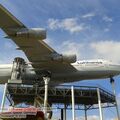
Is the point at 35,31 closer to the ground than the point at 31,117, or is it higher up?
higher up

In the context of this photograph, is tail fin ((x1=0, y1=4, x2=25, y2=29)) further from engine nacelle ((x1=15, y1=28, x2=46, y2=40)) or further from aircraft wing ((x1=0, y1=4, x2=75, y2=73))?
engine nacelle ((x1=15, y1=28, x2=46, y2=40))

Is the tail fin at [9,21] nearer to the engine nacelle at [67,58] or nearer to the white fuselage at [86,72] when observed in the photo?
the engine nacelle at [67,58]

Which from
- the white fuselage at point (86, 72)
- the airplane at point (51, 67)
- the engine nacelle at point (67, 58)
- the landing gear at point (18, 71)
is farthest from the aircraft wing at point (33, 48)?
the landing gear at point (18, 71)

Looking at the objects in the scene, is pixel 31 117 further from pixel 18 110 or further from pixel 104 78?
pixel 104 78

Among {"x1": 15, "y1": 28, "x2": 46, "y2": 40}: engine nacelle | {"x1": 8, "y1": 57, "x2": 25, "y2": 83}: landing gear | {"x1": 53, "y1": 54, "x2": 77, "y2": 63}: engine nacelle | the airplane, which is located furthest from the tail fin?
{"x1": 8, "y1": 57, "x2": 25, "y2": 83}: landing gear

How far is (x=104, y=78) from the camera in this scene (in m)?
68.8

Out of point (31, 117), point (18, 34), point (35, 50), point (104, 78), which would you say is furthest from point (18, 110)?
point (104, 78)

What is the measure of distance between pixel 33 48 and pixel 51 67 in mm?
5697

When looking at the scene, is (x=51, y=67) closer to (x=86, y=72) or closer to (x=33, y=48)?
(x=33, y=48)

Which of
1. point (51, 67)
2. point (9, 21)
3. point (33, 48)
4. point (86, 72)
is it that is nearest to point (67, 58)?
point (51, 67)

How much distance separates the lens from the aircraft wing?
196 feet

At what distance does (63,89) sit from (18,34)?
15.5m

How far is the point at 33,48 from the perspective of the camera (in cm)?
6519

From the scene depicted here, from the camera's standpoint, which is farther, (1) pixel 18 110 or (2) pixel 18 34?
(2) pixel 18 34
